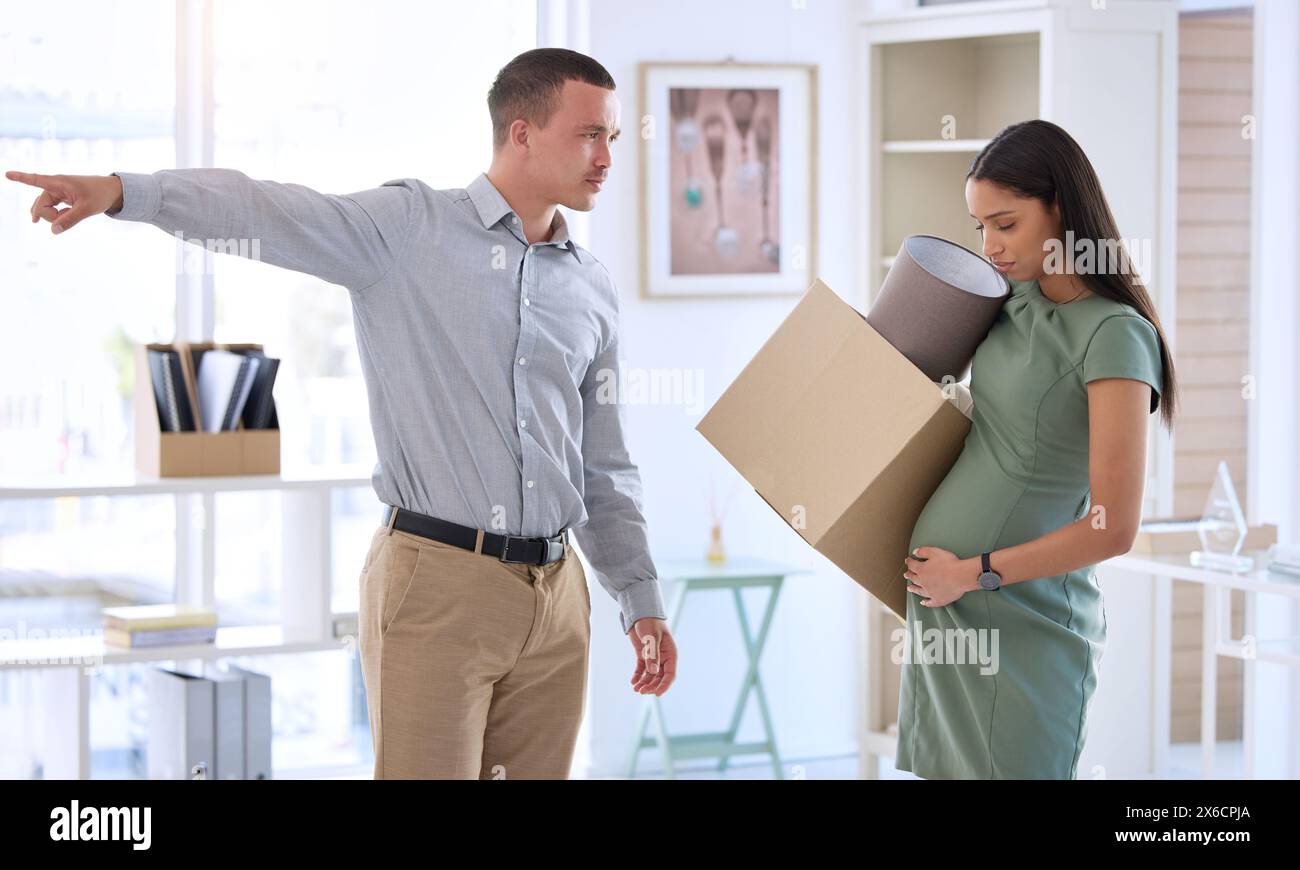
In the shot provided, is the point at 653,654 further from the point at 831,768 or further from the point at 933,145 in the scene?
the point at 831,768

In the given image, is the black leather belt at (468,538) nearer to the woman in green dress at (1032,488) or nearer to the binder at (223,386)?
the woman in green dress at (1032,488)

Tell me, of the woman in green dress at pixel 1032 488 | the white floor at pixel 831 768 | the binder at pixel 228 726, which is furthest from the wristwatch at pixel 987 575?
the white floor at pixel 831 768

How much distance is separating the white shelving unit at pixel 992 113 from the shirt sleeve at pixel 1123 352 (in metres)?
2.04

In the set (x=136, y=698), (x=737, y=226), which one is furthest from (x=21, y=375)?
(x=737, y=226)

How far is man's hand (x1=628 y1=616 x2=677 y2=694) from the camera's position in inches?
84.0

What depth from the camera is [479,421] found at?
1932 millimetres

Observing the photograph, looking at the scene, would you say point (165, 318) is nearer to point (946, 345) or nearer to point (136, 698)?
point (136, 698)

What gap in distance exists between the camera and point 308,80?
3.86 meters

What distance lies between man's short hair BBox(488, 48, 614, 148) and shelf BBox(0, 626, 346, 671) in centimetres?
150

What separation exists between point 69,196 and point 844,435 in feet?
3.31

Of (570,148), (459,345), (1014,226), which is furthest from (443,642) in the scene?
(1014,226)

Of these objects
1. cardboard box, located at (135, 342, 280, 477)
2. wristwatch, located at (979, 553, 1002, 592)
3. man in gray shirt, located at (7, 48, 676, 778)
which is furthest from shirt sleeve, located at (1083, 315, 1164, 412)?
cardboard box, located at (135, 342, 280, 477)

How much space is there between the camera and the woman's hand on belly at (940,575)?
1.74m
